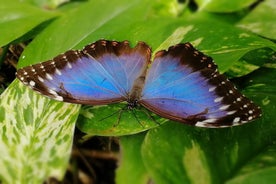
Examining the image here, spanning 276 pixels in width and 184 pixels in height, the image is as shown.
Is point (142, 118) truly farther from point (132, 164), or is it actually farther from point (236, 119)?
point (236, 119)

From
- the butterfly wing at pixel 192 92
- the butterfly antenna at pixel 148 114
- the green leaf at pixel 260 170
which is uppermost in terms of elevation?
the butterfly wing at pixel 192 92

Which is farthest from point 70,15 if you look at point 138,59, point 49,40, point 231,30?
point 231,30

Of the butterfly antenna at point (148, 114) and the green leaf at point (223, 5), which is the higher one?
the green leaf at point (223, 5)

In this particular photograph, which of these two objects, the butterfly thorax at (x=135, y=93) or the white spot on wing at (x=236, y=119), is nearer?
the white spot on wing at (x=236, y=119)

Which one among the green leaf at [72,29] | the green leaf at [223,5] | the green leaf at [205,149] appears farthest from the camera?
the green leaf at [223,5]

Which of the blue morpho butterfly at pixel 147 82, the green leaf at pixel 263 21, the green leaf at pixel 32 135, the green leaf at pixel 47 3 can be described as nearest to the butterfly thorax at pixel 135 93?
the blue morpho butterfly at pixel 147 82

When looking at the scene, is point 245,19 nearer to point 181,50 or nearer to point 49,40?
point 181,50

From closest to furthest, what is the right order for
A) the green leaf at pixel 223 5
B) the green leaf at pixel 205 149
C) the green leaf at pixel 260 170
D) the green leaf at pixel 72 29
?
the green leaf at pixel 260 170
the green leaf at pixel 205 149
the green leaf at pixel 72 29
the green leaf at pixel 223 5

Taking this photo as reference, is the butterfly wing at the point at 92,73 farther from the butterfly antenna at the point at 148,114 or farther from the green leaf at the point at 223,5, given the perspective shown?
the green leaf at the point at 223,5
